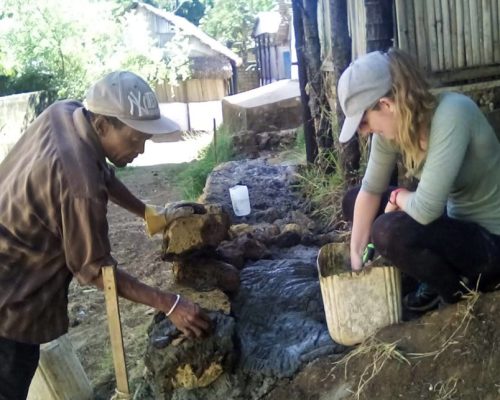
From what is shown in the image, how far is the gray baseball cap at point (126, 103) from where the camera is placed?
241 cm

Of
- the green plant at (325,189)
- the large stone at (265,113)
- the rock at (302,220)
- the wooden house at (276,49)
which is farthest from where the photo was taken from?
the wooden house at (276,49)

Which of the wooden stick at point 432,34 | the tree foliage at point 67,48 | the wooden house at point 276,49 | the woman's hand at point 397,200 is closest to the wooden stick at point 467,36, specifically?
the wooden stick at point 432,34

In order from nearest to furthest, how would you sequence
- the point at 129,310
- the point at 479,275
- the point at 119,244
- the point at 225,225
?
the point at 479,275, the point at 225,225, the point at 129,310, the point at 119,244

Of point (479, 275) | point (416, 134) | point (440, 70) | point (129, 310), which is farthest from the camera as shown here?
point (129, 310)

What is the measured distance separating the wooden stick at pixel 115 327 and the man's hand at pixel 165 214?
0.74 meters

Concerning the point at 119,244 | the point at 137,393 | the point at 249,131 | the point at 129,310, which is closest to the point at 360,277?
the point at 137,393

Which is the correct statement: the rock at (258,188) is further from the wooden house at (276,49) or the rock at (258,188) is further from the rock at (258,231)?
the wooden house at (276,49)

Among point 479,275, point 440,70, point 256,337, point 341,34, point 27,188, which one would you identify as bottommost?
point 256,337

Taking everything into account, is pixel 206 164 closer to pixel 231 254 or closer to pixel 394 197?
pixel 231 254

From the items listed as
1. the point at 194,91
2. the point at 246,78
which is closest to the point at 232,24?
the point at 246,78

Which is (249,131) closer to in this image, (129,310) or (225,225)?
(129,310)

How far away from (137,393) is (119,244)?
4.18m

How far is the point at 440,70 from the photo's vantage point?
456cm

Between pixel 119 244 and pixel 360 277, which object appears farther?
pixel 119 244
